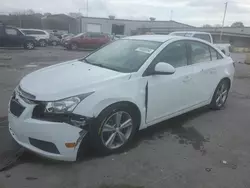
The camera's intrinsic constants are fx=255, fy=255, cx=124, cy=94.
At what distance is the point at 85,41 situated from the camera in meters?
22.5

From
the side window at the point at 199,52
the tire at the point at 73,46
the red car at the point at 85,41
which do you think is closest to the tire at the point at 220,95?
the side window at the point at 199,52

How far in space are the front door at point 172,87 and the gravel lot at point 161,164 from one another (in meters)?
0.43

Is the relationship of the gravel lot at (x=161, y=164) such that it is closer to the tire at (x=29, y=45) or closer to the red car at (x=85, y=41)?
the tire at (x=29, y=45)

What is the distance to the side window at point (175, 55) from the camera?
156 inches

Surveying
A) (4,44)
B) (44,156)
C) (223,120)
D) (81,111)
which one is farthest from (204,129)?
(4,44)

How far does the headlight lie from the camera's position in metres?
2.93

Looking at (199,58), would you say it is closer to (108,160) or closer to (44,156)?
(108,160)

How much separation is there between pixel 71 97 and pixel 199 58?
2.71 m

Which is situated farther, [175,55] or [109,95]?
[175,55]

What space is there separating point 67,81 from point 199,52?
2.64 m

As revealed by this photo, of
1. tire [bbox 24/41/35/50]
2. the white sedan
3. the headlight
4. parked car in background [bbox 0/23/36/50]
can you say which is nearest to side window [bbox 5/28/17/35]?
parked car in background [bbox 0/23/36/50]

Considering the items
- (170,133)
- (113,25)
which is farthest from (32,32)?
(113,25)

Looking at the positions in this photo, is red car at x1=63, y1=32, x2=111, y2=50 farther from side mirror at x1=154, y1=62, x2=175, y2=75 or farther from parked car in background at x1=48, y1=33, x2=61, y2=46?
side mirror at x1=154, y1=62, x2=175, y2=75

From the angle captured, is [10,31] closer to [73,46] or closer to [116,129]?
[73,46]
